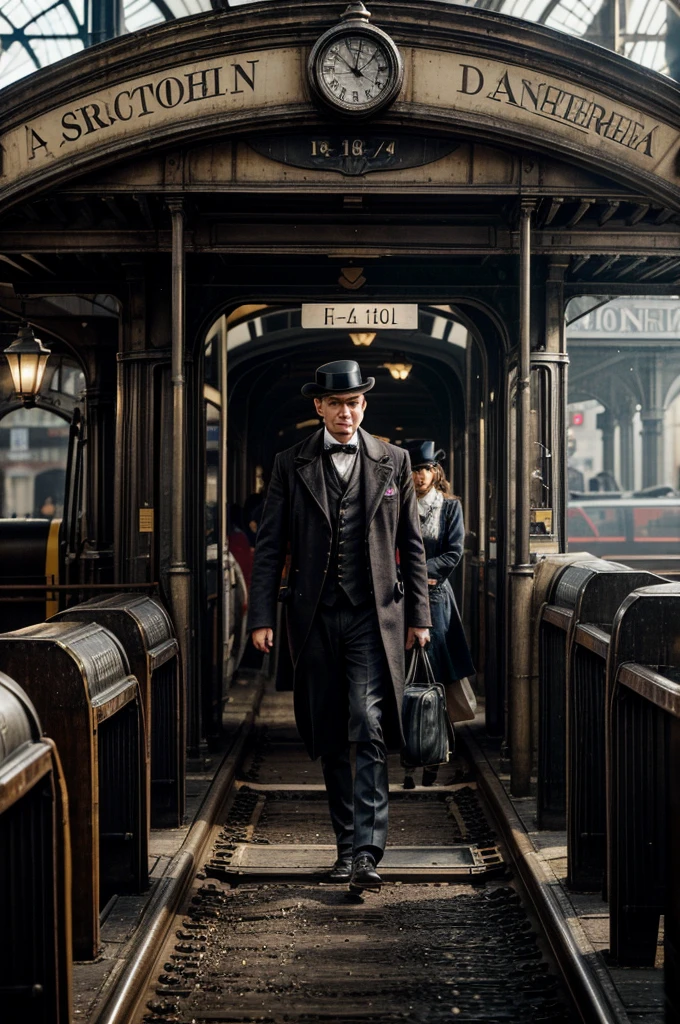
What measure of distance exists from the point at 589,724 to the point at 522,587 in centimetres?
194

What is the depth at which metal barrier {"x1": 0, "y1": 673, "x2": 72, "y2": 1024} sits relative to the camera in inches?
117

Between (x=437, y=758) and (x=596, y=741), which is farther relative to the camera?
(x=437, y=758)

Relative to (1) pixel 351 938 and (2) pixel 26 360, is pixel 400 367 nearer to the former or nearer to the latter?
(2) pixel 26 360

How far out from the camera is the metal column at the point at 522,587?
6824 mm

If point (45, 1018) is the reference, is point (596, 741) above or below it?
above

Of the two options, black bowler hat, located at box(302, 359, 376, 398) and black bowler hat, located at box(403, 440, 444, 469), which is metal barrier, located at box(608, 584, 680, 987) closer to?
black bowler hat, located at box(302, 359, 376, 398)

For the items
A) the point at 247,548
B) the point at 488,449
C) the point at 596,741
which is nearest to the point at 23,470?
the point at 247,548

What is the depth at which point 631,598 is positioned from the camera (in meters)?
4.08

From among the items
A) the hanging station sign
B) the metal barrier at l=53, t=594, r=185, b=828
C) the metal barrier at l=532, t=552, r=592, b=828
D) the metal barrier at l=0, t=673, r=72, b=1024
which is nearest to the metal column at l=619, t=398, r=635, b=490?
the hanging station sign

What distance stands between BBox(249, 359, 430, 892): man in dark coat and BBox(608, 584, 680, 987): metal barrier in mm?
1434

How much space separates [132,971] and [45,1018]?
3.38ft

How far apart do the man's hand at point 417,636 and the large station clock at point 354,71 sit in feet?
9.06

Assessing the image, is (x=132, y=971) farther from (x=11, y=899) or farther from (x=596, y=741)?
(x=596, y=741)

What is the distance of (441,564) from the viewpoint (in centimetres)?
771
